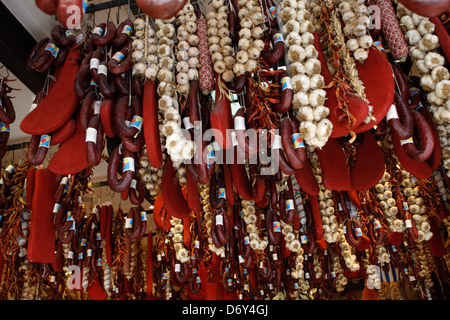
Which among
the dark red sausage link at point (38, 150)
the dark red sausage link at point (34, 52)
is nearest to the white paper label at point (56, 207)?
the dark red sausage link at point (38, 150)

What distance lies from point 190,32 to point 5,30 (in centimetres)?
132

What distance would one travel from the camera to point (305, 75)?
191cm

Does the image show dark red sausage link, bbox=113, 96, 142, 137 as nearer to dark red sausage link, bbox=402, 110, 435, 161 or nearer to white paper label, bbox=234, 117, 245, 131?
white paper label, bbox=234, 117, 245, 131

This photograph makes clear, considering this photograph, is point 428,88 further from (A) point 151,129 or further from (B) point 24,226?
(B) point 24,226

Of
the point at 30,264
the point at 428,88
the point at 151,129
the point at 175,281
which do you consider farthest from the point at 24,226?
the point at 428,88

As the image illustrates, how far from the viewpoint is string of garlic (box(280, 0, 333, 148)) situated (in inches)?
69.9

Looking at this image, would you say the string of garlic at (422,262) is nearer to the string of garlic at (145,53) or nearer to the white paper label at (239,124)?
the white paper label at (239,124)

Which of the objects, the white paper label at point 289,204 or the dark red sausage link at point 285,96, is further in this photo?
the white paper label at point 289,204

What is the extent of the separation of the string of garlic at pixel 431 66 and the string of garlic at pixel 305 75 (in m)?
0.56

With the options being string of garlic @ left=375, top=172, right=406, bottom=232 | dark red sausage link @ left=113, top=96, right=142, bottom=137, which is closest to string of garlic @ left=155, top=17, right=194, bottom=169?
dark red sausage link @ left=113, top=96, right=142, bottom=137

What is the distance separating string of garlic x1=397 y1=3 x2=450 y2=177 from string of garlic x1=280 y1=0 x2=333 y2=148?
0.56 meters

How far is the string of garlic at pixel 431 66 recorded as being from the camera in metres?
1.85

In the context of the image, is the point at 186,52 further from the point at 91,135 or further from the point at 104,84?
the point at 91,135

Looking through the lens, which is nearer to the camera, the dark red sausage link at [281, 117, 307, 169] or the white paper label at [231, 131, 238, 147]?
the dark red sausage link at [281, 117, 307, 169]
